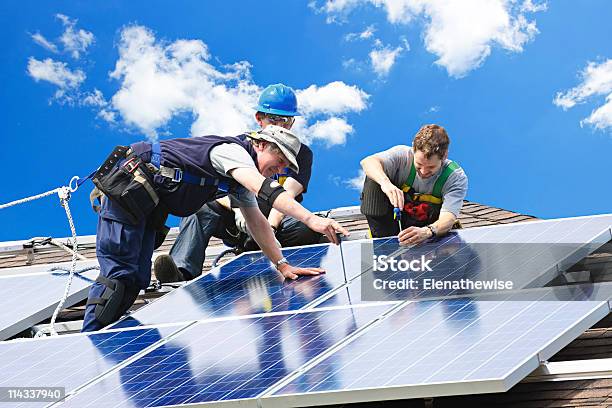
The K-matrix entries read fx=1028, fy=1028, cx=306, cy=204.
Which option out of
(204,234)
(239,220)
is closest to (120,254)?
(204,234)

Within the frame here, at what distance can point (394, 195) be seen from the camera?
7.43 m

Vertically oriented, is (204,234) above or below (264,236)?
above

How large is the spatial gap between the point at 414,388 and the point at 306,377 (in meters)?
0.60

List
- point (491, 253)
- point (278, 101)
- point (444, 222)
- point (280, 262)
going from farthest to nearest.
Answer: point (278, 101) → point (444, 222) → point (280, 262) → point (491, 253)

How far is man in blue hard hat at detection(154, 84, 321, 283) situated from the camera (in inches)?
332

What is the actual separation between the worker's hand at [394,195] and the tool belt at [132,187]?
168 cm

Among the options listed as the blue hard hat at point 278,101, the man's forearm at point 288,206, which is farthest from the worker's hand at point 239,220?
the man's forearm at point 288,206

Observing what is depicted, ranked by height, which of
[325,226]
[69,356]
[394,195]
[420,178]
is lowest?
[69,356]

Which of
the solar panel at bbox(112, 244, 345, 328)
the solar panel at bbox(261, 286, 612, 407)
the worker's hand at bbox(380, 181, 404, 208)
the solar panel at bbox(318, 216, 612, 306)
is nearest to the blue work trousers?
the solar panel at bbox(112, 244, 345, 328)

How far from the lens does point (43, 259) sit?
433 inches

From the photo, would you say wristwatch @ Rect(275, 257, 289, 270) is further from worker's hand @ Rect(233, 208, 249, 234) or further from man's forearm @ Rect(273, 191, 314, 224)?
worker's hand @ Rect(233, 208, 249, 234)

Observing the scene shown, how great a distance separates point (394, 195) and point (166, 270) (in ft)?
7.04

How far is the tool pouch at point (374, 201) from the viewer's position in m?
7.96

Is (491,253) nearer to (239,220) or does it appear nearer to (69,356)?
(239,220)
